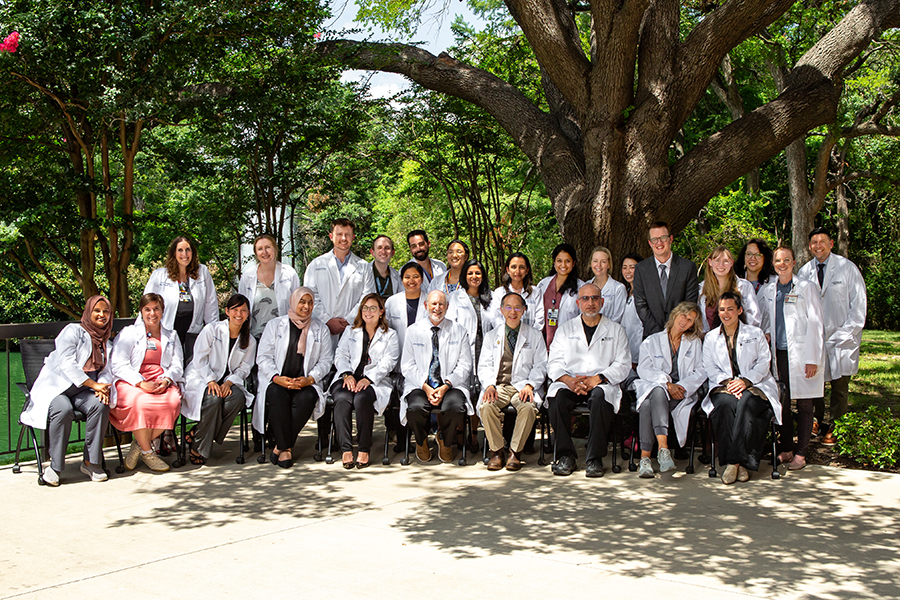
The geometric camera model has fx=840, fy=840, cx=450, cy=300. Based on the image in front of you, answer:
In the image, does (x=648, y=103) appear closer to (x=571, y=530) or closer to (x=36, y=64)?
(x=571, y=530)

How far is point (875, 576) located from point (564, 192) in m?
5.80

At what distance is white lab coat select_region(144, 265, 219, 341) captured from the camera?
7625mm

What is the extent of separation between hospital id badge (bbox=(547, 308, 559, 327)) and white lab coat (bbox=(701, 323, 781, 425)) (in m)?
1.43

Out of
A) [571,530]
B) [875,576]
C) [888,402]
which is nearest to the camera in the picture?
[875,576]

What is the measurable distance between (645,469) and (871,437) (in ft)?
6.54

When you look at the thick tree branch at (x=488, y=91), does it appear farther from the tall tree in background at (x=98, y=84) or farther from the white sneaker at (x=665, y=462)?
the white sneaker at (x=665, y=462)

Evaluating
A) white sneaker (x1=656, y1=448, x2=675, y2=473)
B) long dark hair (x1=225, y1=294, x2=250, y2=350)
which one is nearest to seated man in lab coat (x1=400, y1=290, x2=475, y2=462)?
long dark hair (x1=225, y1=294, x2=250, y2=350)

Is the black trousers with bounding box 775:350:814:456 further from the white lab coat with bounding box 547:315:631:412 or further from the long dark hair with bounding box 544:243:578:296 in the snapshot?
the long dark hair with bounding box 544:243:578:296

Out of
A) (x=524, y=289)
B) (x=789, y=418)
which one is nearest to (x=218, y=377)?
(x=524, y=289)

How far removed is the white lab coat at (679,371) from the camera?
22.5 feet

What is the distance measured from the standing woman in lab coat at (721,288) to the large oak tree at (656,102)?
5.79 feet

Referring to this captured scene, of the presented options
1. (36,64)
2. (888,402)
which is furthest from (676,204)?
(36,64)

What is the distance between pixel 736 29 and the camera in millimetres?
8719

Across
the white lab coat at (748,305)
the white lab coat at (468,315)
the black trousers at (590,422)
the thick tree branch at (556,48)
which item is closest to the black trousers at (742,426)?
the white lab coat at (748,305)
